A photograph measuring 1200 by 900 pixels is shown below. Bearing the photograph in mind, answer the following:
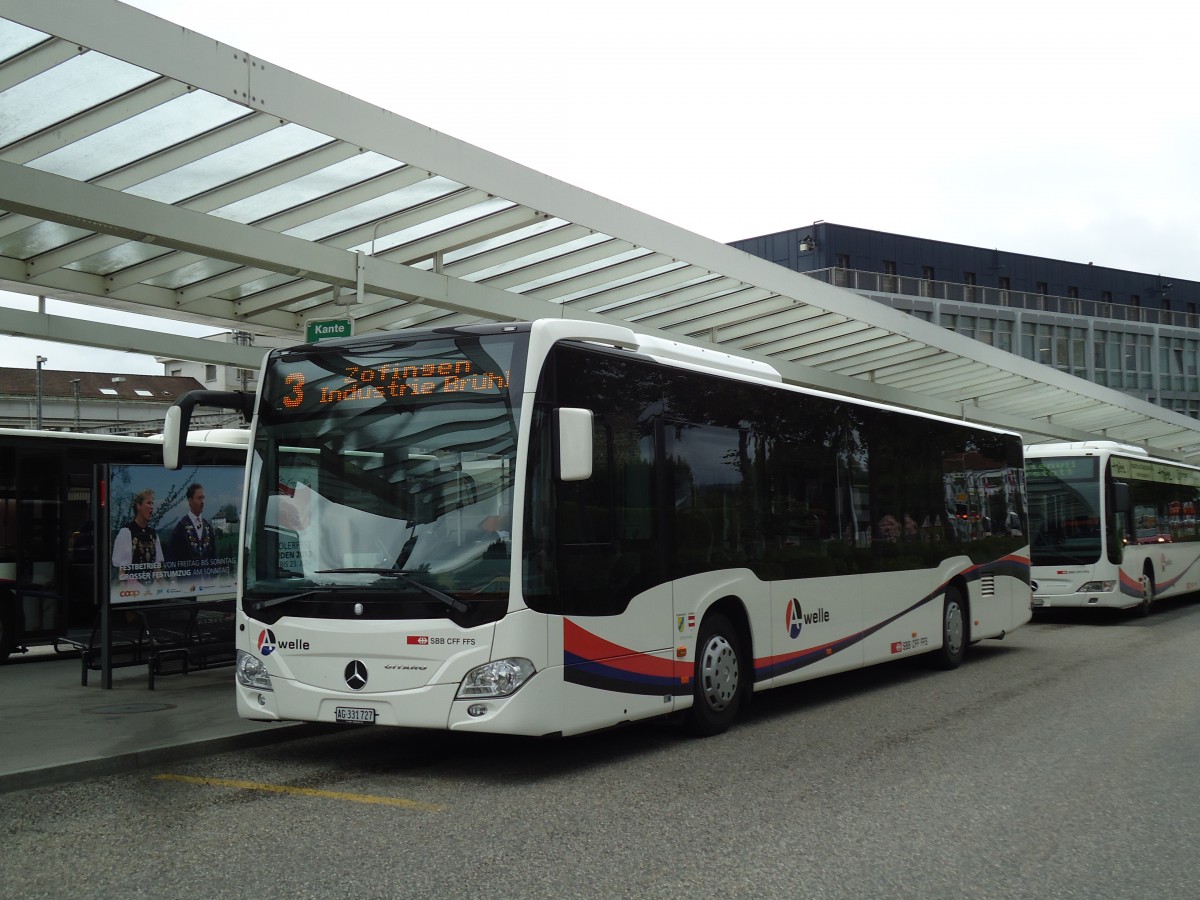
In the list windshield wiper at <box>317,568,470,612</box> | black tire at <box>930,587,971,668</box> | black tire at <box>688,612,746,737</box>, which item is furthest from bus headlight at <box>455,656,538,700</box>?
black tire at <box>930,587,971,668</box>

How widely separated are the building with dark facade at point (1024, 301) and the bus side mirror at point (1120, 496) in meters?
35.9

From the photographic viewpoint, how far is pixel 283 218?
12992 millimetres

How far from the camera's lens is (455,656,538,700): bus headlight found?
7.73 meters

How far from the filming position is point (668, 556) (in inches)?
358

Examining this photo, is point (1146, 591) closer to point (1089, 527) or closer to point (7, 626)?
point (1089, 527)

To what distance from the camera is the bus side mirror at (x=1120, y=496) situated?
2100 cm

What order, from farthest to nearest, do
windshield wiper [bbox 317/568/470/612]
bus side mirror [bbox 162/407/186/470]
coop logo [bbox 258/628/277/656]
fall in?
bus side mirror [bbox 162/407/186/470], coop logo [bbox 258/628/277/656], windshield wiper [bbox 317/568/470/612]

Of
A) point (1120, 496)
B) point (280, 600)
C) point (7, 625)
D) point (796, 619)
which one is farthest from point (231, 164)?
point (1120, 496)

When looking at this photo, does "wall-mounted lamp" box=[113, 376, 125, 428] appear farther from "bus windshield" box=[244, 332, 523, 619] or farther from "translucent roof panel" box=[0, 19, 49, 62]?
"bus windshield" box=[244, 332, 523, 619]

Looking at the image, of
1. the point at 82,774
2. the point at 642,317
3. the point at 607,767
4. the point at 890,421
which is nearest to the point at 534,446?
the point at 607,767

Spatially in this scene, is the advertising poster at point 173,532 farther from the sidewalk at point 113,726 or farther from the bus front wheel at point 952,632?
the bus front wheel at point 952,632

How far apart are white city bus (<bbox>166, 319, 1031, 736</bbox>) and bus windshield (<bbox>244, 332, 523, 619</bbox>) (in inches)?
0.5

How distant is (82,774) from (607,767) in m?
3.34

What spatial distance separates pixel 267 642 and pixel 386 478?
55.4 inches
